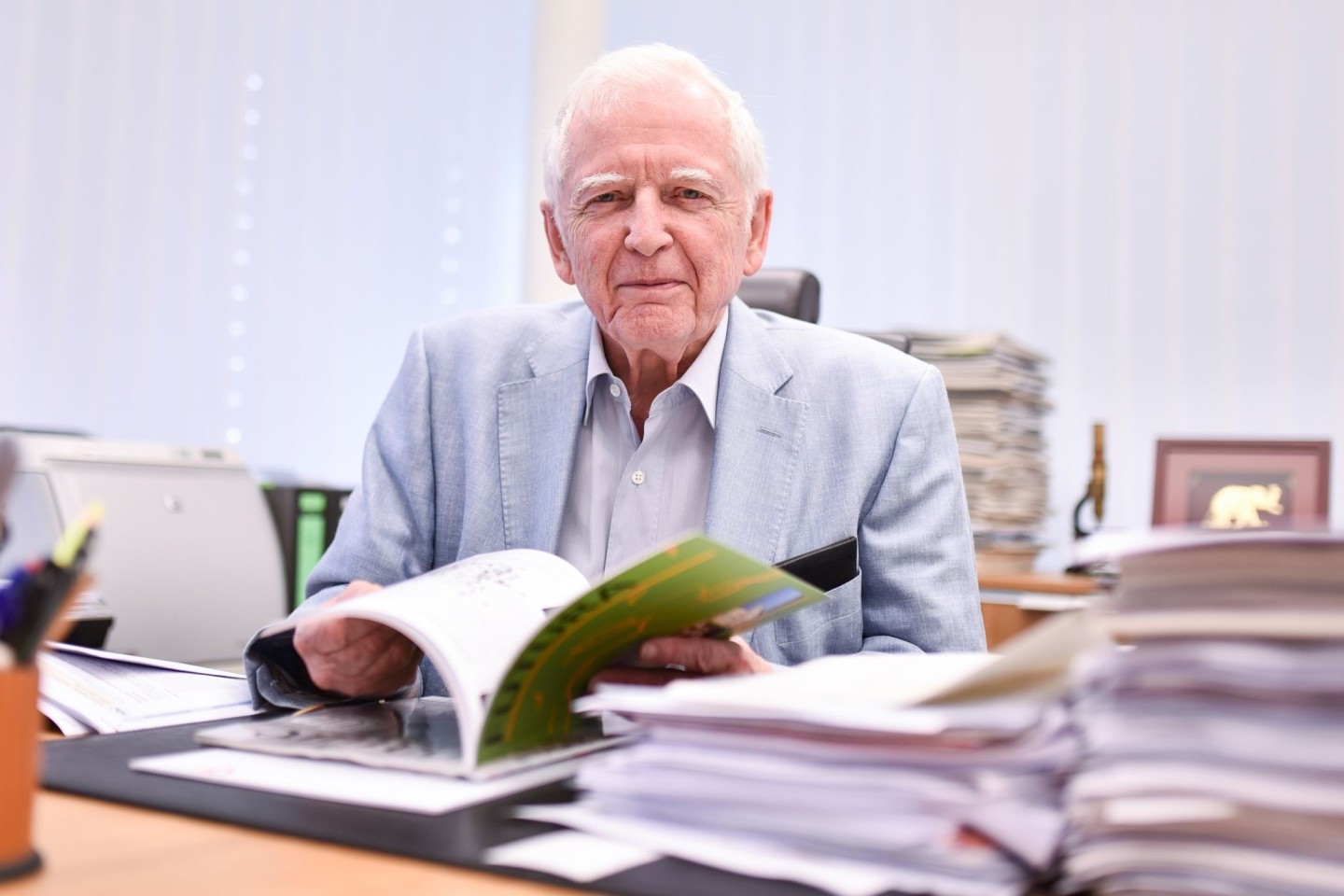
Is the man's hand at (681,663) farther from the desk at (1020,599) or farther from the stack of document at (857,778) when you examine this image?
the desk at (1020,599)

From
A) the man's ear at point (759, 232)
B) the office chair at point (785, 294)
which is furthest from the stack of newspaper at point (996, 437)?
the man's ear at point (759, 232)

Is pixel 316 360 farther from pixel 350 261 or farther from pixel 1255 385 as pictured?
pixel 1255 385

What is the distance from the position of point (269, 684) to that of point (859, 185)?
2432 mm

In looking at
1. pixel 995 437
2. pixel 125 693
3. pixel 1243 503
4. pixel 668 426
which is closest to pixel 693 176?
pixel 668 426

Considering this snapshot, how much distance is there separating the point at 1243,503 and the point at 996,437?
0.53 m

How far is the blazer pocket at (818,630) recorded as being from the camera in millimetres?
1289

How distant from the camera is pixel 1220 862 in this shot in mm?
457

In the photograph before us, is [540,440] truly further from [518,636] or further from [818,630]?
[518,636]

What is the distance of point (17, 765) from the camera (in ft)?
1.59

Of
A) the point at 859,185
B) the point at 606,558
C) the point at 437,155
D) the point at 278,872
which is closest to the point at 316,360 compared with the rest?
the point at 437,155

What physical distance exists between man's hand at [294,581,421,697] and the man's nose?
1.82 feet

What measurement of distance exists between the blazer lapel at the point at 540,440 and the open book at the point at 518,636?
484 millimetres

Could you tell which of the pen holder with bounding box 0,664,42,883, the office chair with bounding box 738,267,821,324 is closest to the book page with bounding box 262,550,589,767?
the pen holder with bounding box 0,664,42,883

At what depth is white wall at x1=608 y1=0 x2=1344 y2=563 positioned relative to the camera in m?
2.63
